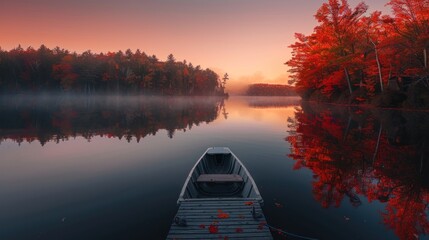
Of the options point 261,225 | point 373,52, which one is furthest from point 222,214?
point 373,52

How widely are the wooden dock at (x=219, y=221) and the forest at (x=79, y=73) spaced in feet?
336

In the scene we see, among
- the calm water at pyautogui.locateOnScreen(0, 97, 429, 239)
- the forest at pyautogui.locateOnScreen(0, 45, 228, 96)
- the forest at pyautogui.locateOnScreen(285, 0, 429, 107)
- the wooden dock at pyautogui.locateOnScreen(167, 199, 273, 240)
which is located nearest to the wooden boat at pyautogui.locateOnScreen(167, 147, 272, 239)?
the wooden dock at pyautogui.locateOnScreen(167, 199, 273, 240)

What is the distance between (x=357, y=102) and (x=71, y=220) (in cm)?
5233

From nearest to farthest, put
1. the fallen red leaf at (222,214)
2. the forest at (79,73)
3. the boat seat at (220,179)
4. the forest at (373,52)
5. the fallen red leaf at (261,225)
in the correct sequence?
the fallen red leaf at (261,225), the fallen red leaf at (222,214), the boat seat at (220,179), the forest at (373,52), the forest at (79,73)

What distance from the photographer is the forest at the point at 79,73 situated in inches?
3580

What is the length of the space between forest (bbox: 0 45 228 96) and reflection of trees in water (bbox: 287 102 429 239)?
323ft

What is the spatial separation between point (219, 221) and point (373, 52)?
45936 mm

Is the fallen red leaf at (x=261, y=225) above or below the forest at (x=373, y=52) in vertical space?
below

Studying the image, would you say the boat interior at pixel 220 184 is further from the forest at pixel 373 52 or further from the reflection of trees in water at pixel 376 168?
the forest at pixel 373 52

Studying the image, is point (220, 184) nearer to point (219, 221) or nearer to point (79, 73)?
point (219, 221)

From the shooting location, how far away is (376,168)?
11.6m

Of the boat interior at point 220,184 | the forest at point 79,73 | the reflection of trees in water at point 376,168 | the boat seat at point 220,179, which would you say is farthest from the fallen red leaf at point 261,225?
the forest at point 79,73

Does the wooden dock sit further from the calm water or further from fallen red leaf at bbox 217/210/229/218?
the calm water

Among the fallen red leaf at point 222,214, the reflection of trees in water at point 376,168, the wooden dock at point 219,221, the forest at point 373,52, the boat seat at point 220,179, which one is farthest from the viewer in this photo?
the forest at point 373,52
